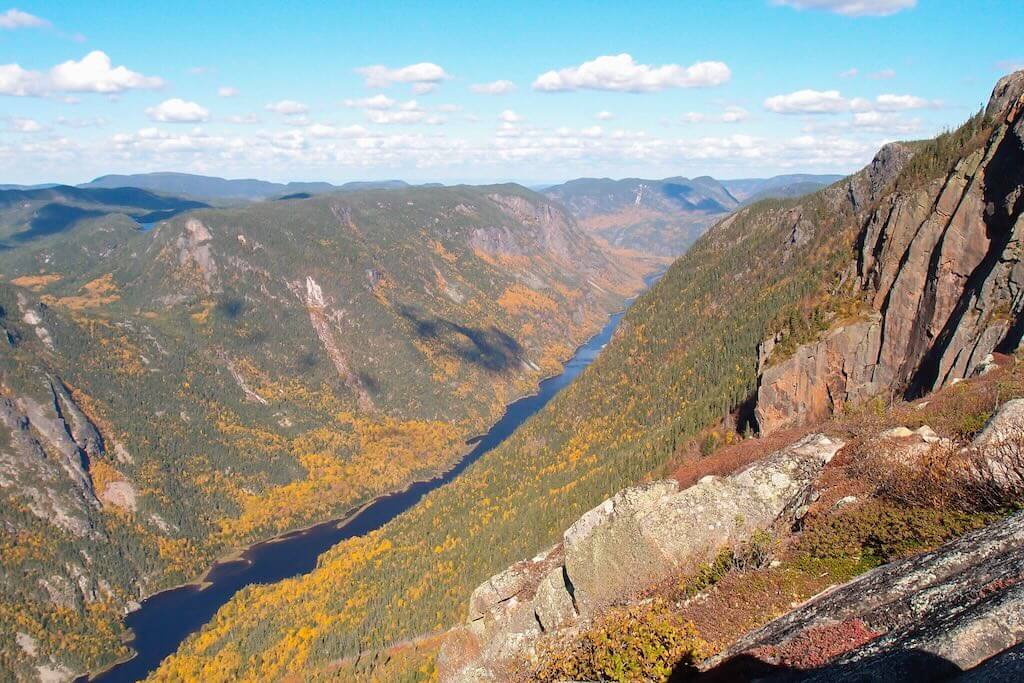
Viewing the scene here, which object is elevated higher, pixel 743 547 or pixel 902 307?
pixel 902 307

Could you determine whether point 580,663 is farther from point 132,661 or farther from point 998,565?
point 132,661

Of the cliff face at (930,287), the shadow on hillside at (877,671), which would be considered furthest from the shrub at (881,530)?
the cliff face at (930,287)

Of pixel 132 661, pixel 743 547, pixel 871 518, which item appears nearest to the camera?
pixel 871 518

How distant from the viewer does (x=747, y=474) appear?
103 ft

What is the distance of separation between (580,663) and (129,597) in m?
214

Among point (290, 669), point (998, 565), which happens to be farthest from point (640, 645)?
point (290, 669)

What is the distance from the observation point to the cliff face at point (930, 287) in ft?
170

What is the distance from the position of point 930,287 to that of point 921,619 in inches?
2376

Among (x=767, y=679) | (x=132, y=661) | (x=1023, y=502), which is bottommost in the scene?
(x=132, y=661)

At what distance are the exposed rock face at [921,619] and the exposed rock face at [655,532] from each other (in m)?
7.22

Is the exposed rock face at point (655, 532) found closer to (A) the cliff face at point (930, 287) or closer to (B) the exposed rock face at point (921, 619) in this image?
(B) the exposed rock face at point (921, 619)

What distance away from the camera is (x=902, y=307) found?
7012 cm

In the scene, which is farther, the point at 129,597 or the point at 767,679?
the point at 129,597

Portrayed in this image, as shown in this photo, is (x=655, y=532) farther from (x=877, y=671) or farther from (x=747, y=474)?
(x=877, y=671)
